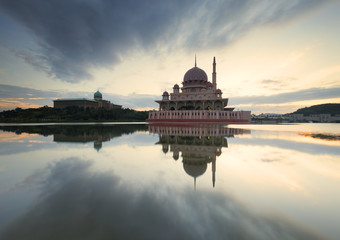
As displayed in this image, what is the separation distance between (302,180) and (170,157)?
5.97 metres

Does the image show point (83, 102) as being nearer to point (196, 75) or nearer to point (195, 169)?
point (196, 75)

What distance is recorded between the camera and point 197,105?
68.3 m

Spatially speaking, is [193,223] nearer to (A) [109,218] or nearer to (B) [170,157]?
(A) [109,218]

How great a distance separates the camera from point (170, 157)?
9445 millimetres

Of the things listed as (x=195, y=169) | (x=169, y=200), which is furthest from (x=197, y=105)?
(x=169, y=200)

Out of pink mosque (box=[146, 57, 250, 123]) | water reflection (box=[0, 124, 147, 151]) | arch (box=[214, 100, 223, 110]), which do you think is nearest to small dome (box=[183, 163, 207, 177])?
water reflection (box=[0, 124, 147, 151])

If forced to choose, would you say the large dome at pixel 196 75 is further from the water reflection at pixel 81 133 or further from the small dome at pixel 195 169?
the small dome at pixel 195 169

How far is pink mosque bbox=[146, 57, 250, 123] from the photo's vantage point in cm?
5847

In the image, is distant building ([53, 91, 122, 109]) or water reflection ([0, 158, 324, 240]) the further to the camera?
distant building ([53, 91, 122, 109])

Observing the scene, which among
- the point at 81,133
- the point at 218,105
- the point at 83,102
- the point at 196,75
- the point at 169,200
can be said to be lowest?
the point at 169,200

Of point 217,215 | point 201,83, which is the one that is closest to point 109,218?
point 217,215

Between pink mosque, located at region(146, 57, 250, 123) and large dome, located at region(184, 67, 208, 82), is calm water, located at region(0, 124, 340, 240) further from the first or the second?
large dome, located at region(184, 67, 208, 82)

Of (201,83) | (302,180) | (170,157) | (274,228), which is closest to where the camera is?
(274,228)

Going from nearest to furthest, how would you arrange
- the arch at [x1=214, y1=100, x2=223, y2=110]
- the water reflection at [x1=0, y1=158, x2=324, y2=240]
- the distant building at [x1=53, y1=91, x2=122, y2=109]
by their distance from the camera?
the water reflection at [x1=0, y1=158, x2=324, y2=240] → the arch at [x1=214, y1=100, x2=223, y2=110] → the distant building at [x1=53, y1=91, x2=122, y2=109]
